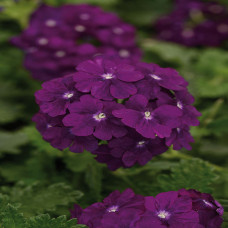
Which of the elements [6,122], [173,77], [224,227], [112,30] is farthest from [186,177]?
[6,122]

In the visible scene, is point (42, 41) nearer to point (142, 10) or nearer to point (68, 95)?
point (68, 95)

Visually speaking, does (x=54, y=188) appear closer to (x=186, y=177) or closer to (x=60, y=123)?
(x=60, y=123)

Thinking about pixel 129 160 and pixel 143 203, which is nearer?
pixel 143 203

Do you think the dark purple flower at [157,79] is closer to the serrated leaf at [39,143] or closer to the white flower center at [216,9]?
→ the serrated leaf at [39,143]

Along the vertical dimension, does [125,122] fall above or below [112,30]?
above

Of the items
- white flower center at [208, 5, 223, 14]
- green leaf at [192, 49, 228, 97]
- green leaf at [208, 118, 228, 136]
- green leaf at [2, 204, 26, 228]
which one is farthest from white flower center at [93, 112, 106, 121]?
white flower center at [208, 5, 223, 14]

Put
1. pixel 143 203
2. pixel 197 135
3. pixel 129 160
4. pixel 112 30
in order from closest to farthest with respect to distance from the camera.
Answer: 1. pixel 143 203
2. pixel 129 160
3. pixel 197 135
4. pixel 112 30

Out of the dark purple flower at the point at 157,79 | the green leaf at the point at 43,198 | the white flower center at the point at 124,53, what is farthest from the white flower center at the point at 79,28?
the green leaf at the point at 43,198

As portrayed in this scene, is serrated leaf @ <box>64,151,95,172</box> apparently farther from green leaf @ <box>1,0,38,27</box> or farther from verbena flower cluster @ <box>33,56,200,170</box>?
green leaf @ <box>1,0,38,27</box>
